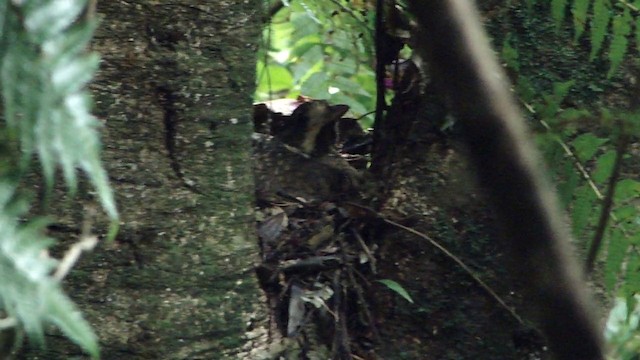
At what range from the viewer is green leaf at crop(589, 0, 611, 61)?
1221 mm

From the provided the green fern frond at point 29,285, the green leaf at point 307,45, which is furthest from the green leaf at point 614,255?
the green leaf at point 307,45

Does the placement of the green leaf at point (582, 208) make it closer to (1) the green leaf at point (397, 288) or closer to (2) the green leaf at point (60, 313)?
(1) the green leaf at point (397, 288)

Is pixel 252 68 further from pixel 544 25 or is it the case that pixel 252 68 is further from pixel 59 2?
pixel 59 2

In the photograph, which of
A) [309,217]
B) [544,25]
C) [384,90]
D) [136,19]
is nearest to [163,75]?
[136,19]

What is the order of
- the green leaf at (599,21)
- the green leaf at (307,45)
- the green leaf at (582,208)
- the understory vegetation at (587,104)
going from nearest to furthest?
the understory vegetation at (587,104)
the green leaf at (582,208)
the green leaf at (599,21)
the green leaf at (307,45)

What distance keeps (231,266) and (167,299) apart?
10 centimetres

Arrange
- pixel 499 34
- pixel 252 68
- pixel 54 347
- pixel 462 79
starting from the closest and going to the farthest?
pixel 462 79, pixel 54 347, pixel 252 68, pixel 499 34

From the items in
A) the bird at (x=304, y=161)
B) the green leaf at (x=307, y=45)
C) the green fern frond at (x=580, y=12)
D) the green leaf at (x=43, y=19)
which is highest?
the green leaf at (x=43, y=19)

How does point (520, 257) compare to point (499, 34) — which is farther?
point (499, 34)

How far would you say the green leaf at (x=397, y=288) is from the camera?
1.25 meters

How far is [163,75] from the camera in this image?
1.12 metres

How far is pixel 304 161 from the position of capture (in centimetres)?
144

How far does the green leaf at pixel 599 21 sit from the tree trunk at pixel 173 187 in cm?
47

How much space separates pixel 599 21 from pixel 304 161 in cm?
50
